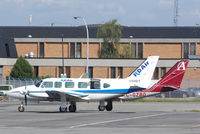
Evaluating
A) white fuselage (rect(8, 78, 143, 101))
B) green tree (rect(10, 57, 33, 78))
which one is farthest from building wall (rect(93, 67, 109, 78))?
white fuselage (rect(8, 78, 143, 101))

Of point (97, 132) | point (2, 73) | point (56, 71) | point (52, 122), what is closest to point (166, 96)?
point (56, 71)

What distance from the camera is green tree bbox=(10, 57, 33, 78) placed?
A: 246 feet

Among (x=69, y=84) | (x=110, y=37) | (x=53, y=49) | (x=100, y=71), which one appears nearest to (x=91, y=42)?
(x=110, y=37)

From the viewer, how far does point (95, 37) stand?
90688 mm

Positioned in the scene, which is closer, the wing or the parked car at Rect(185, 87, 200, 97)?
the wing

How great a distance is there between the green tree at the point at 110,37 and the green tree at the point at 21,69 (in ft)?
51.5

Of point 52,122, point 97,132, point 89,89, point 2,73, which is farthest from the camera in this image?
point 2,73

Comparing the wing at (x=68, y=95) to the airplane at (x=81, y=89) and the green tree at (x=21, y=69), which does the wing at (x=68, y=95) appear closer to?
the airplane at (x=81, y=89)

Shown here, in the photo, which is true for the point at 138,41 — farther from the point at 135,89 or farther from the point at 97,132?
the point at 97,132

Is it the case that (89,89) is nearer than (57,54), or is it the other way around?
(89,89)

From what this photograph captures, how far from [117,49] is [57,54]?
29.6ft

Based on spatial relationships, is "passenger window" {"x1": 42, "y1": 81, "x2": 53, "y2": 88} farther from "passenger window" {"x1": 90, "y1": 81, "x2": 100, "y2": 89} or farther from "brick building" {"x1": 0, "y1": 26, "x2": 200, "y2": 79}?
"brick building" {"x1": 0, "y1": 26, "x2": 200, "y2": 79}

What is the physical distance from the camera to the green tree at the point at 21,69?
7494cm

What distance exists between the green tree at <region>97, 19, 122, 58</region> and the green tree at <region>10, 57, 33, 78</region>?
51.5 feet
